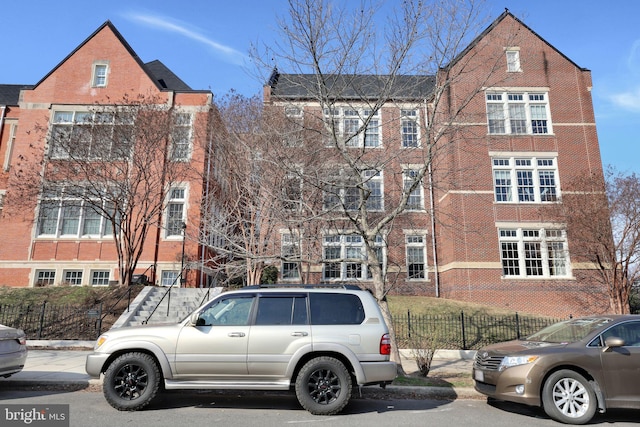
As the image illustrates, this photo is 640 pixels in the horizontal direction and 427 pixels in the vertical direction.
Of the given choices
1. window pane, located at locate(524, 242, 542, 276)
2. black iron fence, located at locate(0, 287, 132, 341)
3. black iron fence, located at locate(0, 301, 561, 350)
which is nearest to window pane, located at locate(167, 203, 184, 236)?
black iron fence, located at locate(0, 287, 132, 341)

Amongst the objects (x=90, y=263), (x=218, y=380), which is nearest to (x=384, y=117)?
(x=90, y=263)

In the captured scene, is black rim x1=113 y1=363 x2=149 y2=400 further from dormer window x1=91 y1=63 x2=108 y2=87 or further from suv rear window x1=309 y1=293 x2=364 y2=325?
dormer window x1=91 y1=63 x2=108 y2=87

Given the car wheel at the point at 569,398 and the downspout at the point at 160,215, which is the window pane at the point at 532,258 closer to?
the car wheel at the point at 569,398

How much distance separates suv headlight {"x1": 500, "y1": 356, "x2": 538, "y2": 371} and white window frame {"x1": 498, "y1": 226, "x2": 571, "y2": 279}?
1624cm

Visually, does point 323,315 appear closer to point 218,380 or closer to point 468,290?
point 218,380

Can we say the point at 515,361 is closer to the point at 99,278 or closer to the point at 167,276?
the point at 167,276

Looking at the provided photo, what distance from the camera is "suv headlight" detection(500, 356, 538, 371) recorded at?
6441mm

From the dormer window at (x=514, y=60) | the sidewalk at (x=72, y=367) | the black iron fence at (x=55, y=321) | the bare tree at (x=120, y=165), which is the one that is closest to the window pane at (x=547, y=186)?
the dormer window at (x=514, y=60)

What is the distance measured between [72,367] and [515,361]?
9683mm

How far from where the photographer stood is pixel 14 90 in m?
28.9

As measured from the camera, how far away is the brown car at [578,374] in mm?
6176

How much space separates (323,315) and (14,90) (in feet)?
107

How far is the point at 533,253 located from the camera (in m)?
22.0

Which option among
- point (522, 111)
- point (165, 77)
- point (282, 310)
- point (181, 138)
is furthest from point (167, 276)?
point (522, 111)
